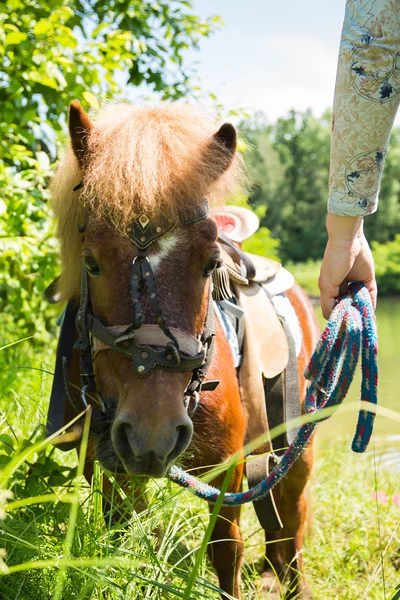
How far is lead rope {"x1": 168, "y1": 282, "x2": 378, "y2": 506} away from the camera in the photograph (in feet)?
6.56

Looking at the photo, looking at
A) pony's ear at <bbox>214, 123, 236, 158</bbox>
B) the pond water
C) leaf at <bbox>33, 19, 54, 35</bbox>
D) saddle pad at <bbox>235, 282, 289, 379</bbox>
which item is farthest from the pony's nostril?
leaf at <bbox>33, 19, 54, 35</bbox>

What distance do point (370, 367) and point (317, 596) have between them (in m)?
1.69

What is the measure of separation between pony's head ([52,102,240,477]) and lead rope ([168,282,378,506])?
304 mm

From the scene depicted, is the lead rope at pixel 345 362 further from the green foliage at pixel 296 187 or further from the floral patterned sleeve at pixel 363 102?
the green foliage at pixel 296 187

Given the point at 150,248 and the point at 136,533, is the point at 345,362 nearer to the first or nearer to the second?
the point at 150,248

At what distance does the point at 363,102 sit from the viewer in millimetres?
1929

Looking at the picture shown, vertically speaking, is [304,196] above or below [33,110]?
below

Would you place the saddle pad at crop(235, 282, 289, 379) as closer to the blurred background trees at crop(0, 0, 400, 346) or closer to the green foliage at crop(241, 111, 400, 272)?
the blurred background trees at crop(0, 0, 400, 346)

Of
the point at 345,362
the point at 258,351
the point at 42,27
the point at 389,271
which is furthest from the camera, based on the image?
the point at 389,271

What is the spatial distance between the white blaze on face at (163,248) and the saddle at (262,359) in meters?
0.74

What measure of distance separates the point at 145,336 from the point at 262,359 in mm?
1399

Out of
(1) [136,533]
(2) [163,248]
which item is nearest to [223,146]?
(2) [163,248]

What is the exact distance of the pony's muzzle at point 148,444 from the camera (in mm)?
1820

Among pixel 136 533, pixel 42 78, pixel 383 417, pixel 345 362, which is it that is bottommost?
pixel 383 417
